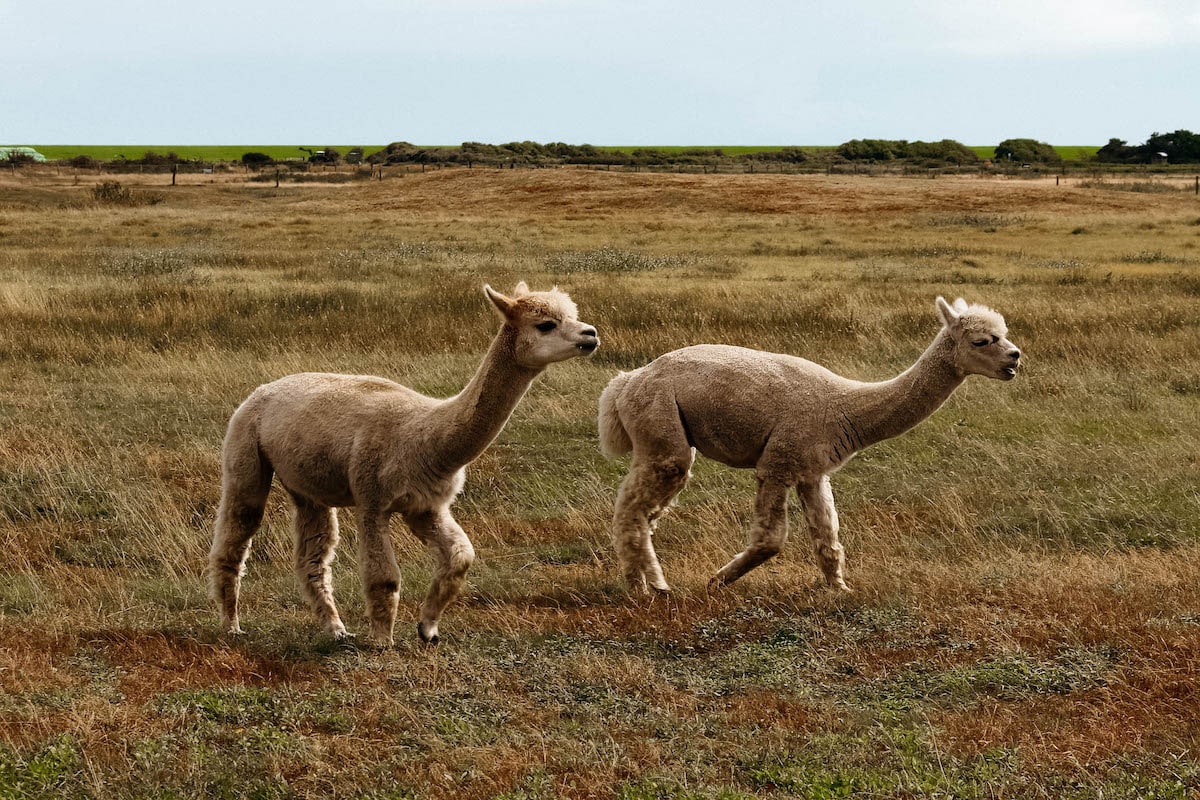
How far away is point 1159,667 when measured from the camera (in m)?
5.80

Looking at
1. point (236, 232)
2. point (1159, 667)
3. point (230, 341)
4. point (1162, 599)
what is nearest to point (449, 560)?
point (1159, 667)

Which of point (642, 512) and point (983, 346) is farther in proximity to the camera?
point (642, 512)

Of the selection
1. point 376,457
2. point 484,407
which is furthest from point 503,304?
point 376,457

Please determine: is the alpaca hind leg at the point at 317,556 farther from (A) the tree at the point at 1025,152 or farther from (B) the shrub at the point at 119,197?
(A) the tree at the point at 1025,152

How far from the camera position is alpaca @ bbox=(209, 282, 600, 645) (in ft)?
19.8

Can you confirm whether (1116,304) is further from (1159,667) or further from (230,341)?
(1159,667)

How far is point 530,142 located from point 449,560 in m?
103

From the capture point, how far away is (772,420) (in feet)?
24.0

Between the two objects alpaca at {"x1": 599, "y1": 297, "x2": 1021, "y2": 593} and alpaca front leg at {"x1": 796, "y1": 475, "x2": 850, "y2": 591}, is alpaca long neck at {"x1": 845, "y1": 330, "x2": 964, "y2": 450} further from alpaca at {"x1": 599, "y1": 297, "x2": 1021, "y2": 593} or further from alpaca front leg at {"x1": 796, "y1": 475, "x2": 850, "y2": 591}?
alpaca front leg at {"x1": 796, "y1": 475, "x2": 850, "y2": 591}

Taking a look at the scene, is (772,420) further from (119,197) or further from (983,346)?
(119,197)

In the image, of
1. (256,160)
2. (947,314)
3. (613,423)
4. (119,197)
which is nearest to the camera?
(947,314)

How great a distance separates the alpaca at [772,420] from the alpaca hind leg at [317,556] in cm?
175

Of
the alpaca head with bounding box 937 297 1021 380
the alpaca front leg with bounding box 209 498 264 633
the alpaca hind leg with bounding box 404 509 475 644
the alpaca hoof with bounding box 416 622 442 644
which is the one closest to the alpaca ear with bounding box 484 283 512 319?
the alpaca hind leg with bounding box 404 509 475 644

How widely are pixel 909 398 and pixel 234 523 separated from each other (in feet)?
13.2
